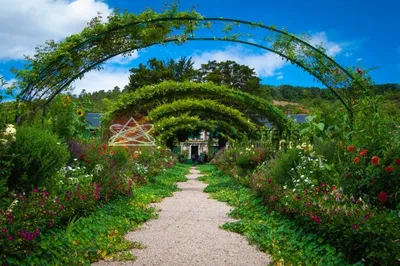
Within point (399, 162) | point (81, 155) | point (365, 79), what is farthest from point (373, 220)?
point (365, 79)

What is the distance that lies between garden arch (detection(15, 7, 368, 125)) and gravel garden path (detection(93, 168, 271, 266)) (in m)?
3.53

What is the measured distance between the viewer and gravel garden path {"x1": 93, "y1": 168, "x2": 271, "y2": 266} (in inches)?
167

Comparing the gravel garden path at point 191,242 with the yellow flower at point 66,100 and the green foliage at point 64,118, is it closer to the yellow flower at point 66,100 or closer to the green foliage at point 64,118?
the green foliage at point 64,118

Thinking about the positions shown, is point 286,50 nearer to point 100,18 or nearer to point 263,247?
point 100,18

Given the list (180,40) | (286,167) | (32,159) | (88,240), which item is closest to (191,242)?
(88,240)

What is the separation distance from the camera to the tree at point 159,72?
35.3 metres

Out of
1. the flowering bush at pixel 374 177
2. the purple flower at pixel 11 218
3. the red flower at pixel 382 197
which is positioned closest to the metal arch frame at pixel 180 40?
the flowering bush at pixel 374 177

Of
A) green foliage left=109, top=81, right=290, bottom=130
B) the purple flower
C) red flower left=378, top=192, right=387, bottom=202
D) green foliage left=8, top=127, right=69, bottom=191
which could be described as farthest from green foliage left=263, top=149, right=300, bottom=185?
green foliage left=109, top=81, right=290, bottom=130

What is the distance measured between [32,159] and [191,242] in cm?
210

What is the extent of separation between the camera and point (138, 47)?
888 centimetres

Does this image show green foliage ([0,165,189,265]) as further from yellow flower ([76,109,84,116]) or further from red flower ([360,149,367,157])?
yellow flower ([76,109,84,116])

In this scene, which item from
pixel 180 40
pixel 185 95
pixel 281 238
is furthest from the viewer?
pixel 185 95

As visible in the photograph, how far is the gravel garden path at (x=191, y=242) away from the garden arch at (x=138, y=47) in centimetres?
353

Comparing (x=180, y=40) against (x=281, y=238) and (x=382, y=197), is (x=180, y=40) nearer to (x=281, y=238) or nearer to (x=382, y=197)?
(x=281, y=238)
